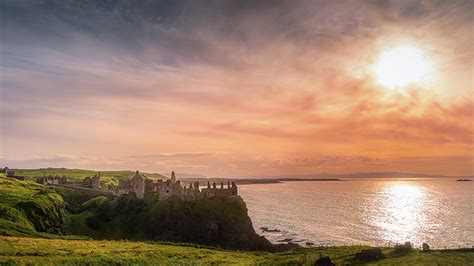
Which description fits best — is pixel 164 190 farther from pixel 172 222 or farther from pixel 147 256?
pixel 147 256

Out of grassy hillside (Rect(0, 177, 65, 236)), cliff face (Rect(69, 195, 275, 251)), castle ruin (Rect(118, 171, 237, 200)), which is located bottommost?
cliff face (Rect(69, 195, 275, 251))

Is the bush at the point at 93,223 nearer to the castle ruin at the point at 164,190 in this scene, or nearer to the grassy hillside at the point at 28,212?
the grassy hillside at the point at 28,212

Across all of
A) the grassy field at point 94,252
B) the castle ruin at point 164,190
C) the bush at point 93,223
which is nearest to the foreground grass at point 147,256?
the grassy field at point 94,252

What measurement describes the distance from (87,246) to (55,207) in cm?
3311

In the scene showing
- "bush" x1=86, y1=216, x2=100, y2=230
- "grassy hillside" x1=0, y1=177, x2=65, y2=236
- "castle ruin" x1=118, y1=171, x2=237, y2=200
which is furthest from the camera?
"castle ruin" x1=118, y1=171, x2=237, y2=200

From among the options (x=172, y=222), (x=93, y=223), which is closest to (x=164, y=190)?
(x=172, y=222)

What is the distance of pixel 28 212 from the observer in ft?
272

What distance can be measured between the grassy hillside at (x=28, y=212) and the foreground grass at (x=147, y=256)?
444 inches

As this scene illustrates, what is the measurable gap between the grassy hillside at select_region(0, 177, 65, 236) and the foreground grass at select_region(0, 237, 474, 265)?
11.3m

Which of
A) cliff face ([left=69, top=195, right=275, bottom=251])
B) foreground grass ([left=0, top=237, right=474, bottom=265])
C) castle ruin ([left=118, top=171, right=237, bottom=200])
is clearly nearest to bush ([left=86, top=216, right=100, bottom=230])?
cliff face ([left=69, top=195, right=275, bottom=251])

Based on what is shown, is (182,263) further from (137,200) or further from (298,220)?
(298,220)

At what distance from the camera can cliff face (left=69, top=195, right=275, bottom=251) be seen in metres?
106

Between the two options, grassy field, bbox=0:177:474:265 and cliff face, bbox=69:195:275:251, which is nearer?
grassy field, bbox=0:177:474:265

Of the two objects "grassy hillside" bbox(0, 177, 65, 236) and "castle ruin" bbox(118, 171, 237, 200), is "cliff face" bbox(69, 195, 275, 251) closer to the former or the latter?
"castle ruin" bbox(118, 171, 237, 200)
